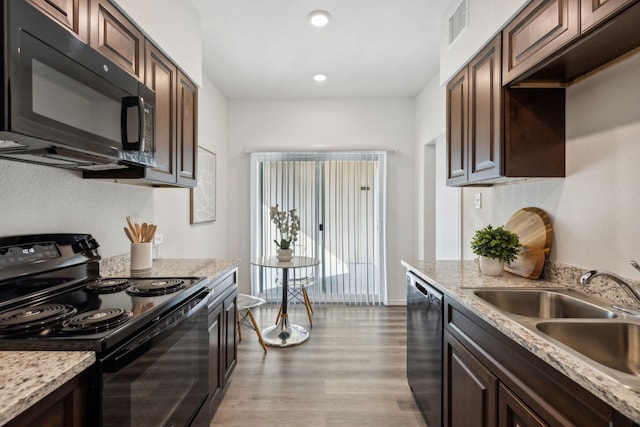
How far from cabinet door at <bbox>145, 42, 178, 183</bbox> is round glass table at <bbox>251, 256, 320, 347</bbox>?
1327mm

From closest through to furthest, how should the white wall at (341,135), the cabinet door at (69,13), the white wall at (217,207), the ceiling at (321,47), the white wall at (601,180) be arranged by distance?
the cabinet door at (69,13) → the white wall at (601,180) → the ceiling at (321,47) → the white wall at (217,207) → the white wall at (341,135)

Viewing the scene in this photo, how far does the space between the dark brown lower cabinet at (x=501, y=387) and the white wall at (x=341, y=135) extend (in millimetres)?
2671

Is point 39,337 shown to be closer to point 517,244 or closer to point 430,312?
point 430,312

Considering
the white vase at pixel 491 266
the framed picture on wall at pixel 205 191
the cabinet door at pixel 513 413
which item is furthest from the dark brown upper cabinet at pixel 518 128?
the framed picture on wall at pixel 205 191

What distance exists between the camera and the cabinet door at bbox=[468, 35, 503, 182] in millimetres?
1699

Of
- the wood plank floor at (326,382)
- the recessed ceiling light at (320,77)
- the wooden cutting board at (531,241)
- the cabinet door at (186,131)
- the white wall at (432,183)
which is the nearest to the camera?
the wooden cutting board at (531,241)

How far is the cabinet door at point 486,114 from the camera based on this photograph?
170 centimetres

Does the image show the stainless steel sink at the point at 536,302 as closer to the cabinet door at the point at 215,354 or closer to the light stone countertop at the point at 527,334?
the light stone countertop at the point at 527,334

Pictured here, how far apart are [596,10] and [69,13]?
1.91m

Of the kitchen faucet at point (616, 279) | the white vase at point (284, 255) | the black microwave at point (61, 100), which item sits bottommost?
the white vase at point (284, 255)

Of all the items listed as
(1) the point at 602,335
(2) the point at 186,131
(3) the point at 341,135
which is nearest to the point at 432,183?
(3) the point at 341,135

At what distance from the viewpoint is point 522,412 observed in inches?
39.5

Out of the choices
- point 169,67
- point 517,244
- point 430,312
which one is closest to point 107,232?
point 169,67

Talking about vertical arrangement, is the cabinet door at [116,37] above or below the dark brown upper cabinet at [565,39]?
above
